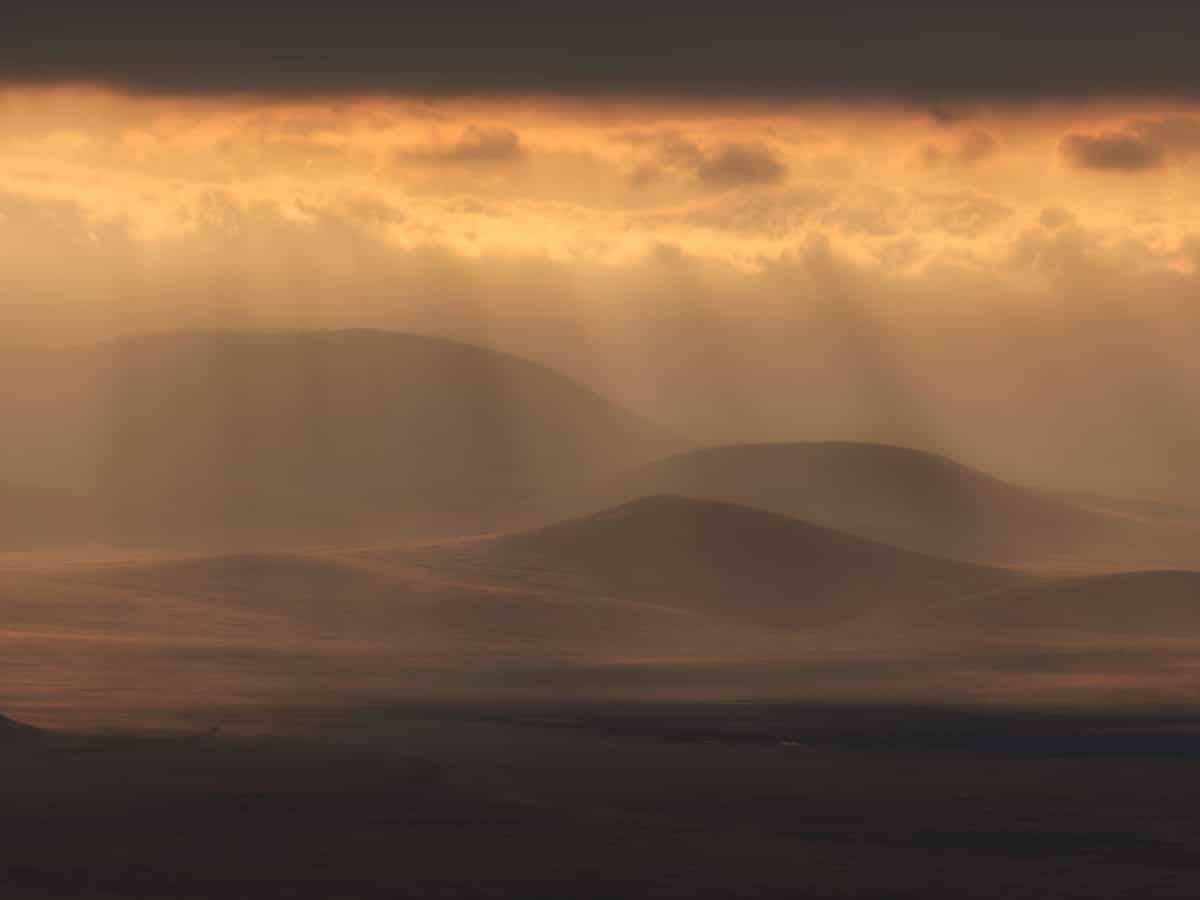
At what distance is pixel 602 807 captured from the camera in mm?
49562

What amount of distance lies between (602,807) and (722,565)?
99093 mm

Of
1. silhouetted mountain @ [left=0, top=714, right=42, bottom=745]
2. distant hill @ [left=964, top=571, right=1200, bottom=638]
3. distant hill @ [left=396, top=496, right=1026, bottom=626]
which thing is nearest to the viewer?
silhouetted mountain @ [left=0, top=714, right=42, bottom=745]

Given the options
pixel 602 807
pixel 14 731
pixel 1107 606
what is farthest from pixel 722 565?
pixel 602 807

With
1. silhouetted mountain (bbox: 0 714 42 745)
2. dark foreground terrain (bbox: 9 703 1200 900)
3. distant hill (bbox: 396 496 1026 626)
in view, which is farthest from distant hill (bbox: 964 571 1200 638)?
silhouetted mountain (bbox: 0 714 42 745)

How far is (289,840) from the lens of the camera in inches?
1743

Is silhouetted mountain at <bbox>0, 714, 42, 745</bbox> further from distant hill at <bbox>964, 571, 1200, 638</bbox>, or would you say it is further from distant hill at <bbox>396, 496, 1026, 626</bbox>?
distant hill at <bbox>396, 496, 1026, 626</bbox>

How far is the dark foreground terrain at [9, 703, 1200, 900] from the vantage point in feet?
132

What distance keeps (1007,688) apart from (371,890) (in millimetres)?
48028

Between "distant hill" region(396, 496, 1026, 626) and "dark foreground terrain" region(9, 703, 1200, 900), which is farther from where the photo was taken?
"distant hill" region(396, 496, 1026, 626)

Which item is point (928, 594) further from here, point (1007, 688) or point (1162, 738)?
point (1162, 738)

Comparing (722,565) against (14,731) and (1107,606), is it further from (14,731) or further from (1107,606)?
(14,731)

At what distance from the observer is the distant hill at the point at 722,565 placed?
137750mm

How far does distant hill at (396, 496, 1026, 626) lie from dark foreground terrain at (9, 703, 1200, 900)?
64.5m

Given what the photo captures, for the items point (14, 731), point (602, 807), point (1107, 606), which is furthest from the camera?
point (1107, 606)
